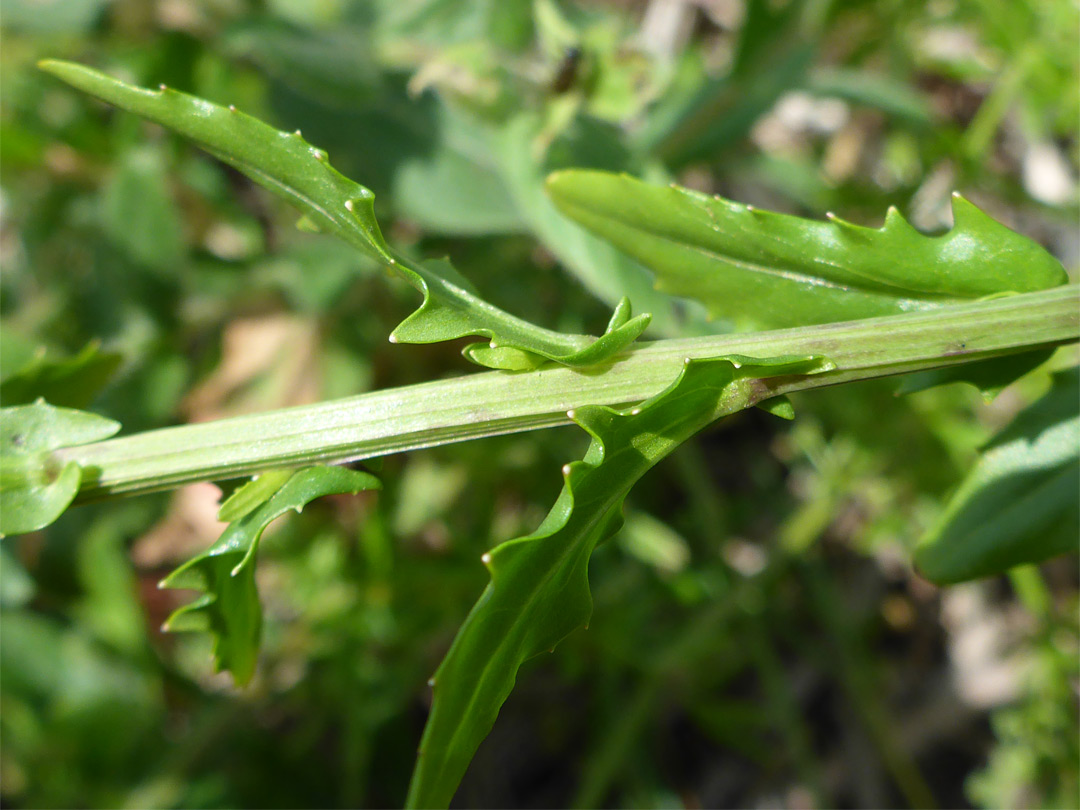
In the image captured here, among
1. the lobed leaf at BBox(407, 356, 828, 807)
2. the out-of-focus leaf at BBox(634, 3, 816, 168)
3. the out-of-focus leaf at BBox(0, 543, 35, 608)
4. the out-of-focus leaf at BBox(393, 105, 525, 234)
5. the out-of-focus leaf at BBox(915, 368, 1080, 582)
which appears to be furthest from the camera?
the out-of-focus leaf at BBox(634, 3, 816, 168)

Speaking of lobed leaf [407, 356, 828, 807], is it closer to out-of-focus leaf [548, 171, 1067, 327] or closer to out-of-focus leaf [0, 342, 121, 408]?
out-of-focus leaf [548, 171, 1067, 327]

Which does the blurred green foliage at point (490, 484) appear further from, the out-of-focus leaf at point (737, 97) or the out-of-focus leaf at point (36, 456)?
the out-of-focus leaf at point (36, 456)

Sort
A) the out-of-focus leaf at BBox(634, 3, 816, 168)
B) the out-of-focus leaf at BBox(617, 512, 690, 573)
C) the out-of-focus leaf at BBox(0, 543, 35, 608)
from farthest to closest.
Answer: the out-of-focus leaf at BBox(617, 512, 690, 573)
the out-of-focus leaf at BBox(634, 3, 816, 168)
the out-of-focus leaf at BBox(0, 543, 35, 608)

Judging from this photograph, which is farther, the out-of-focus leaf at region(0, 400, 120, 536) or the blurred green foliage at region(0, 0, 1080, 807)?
the blurred green foliage at region(0, 0, 1080, 807)

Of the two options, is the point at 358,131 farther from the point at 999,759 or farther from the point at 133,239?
the point at 999,759

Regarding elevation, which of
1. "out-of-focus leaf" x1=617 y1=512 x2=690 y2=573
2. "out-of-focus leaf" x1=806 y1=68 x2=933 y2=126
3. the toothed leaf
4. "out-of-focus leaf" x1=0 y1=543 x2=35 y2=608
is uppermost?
the toothed leaf

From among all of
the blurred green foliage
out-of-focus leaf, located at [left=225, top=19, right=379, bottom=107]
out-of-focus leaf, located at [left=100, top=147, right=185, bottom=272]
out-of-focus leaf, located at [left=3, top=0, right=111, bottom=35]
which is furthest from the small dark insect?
out-of-focus leaf, located at [left=3, top=0, right=111, bottom=35]

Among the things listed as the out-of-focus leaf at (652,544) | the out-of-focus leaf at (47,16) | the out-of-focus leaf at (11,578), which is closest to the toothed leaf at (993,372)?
the out-of-focus leaf at (652,544)
